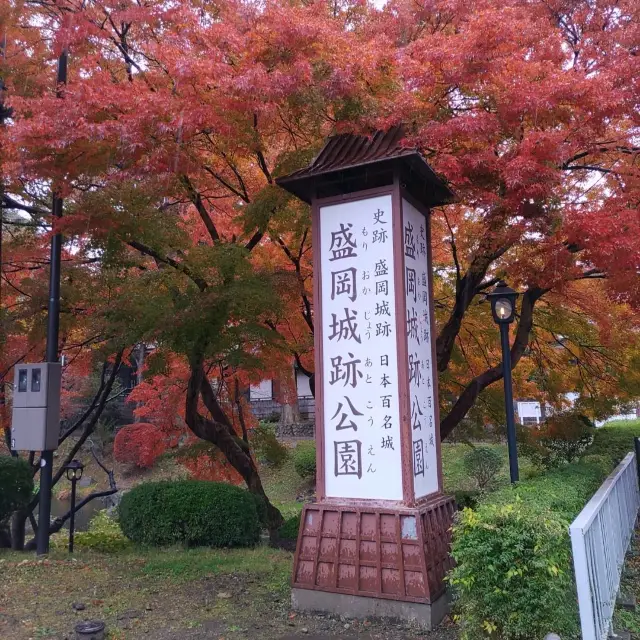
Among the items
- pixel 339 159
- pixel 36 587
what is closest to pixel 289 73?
pixel 339 159

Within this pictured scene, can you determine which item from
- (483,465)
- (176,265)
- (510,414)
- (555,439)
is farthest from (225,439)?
(483,465)

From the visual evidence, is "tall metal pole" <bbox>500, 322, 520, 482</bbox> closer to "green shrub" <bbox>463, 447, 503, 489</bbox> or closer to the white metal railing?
the white metal railing

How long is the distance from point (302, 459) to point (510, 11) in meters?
17.7

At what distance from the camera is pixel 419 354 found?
633cm

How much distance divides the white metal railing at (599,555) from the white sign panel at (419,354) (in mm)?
1648

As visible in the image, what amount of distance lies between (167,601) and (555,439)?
27.8 ft

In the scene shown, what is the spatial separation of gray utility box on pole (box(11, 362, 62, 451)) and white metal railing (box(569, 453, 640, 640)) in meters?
7.14

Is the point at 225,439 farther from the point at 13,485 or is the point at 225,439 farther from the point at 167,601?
the point at 167,601

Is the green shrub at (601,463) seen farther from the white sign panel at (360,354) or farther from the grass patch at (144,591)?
the grass patch at (144,591)

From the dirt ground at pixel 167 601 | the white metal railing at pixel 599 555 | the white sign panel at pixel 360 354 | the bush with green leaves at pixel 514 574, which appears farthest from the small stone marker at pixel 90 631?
the white metal railing at pixel 599 555

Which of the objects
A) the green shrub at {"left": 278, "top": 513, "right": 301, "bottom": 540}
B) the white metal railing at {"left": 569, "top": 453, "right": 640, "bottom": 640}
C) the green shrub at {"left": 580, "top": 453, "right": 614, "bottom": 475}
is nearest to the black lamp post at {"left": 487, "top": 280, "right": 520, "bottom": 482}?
the white metal railing at {"left": 569, "top": 453, "right": 640, "bottom": 640}

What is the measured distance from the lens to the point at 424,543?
217 inches

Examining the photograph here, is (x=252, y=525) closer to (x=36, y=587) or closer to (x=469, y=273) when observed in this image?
(x=36, y=587)

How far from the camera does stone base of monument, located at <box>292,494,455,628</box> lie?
17.9 ft
